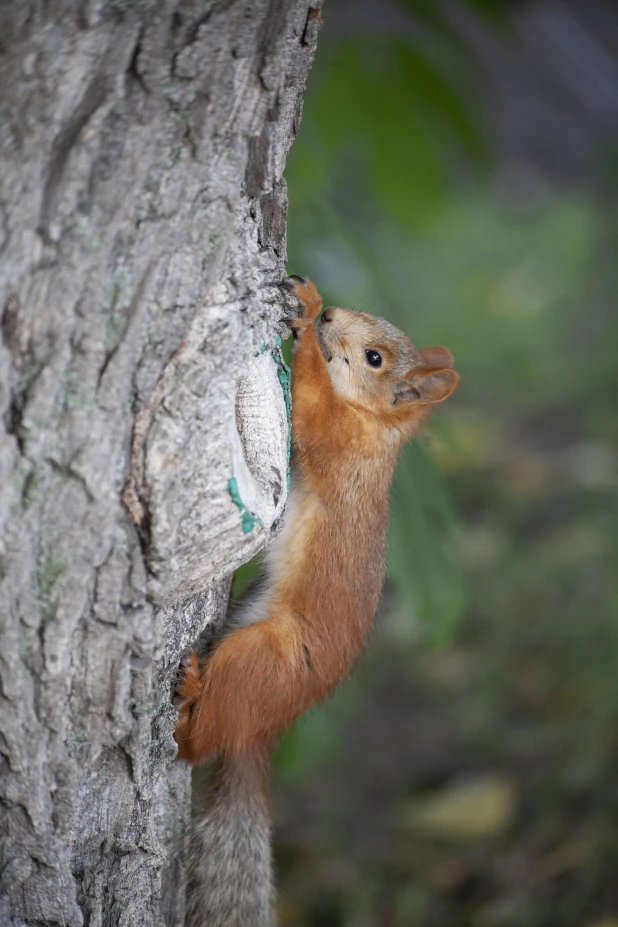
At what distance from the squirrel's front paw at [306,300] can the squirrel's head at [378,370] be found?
0.14m

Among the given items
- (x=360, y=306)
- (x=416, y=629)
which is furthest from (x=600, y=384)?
(x=360, y=306)

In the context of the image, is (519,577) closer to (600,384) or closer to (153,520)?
(600,384)

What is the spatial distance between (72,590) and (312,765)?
2.12 m

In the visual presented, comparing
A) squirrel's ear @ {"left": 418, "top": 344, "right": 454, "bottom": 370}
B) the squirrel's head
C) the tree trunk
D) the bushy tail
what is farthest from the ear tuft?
the bushy tail

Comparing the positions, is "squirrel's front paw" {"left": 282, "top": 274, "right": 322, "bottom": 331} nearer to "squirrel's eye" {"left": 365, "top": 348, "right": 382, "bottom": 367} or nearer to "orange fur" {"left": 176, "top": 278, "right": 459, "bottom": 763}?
"orange fur" {"left": 176, "top": 278, "right": 459, "bottom": 763}

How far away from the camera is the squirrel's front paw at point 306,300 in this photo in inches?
68.8

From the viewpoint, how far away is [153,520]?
4.04 feet

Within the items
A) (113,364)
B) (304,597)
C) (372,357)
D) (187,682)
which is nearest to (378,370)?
(372,357)

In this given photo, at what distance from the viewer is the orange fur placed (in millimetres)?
1636

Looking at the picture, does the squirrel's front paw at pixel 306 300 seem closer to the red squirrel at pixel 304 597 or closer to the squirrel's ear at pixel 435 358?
the red squirrel at pixel 304 597

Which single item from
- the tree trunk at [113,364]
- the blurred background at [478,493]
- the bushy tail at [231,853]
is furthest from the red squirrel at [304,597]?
the tree trunk at [113,364]

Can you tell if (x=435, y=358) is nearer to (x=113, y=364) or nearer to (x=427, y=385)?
(x=427, y=385)

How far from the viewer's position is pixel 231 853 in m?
1.68

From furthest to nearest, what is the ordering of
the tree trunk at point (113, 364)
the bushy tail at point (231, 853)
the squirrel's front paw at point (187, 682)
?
the bushy tail at point (231, 853)
the squirrel's front paw at point (187, 682)
the tree trunk at point (113, 364)
